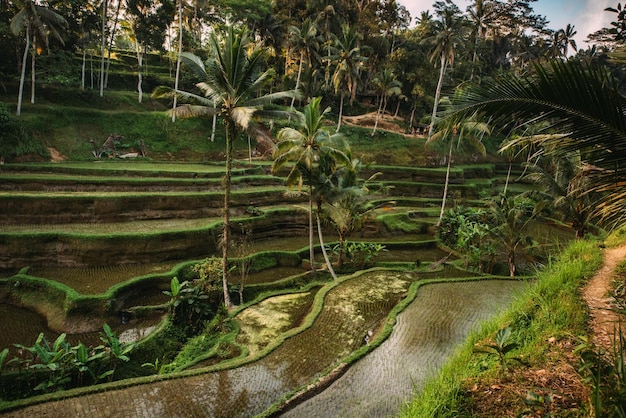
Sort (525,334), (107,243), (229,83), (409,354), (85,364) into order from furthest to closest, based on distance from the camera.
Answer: (107,243) < (229,83) < (409,354) < (85,364) < (525,334)

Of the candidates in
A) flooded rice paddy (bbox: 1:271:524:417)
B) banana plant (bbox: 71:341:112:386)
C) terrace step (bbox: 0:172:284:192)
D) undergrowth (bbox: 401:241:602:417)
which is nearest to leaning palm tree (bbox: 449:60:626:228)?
undergrowth (bbox: 401:241:602:417)

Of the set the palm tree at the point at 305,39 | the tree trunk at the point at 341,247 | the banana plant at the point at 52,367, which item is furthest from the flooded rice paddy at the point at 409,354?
the palm tree at the point at 305,39

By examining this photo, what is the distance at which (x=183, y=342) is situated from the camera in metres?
10.4

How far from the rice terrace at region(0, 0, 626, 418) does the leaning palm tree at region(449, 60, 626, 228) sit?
0.02 m

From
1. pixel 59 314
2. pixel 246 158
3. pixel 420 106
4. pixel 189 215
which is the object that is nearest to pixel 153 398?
pixel 59 314

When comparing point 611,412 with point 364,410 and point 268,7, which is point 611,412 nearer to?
point 364,410

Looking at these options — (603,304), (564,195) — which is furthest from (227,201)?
(564,195)

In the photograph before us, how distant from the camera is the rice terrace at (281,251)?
3.98m

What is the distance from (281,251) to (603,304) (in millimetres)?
12801

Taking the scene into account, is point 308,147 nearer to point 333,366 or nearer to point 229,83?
point 229,83

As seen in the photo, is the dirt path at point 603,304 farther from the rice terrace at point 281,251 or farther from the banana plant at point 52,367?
the banana plant at point 52,367

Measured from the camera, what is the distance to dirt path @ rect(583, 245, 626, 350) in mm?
4082

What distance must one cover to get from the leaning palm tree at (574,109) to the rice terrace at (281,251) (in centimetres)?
2

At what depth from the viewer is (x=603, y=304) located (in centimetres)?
493
